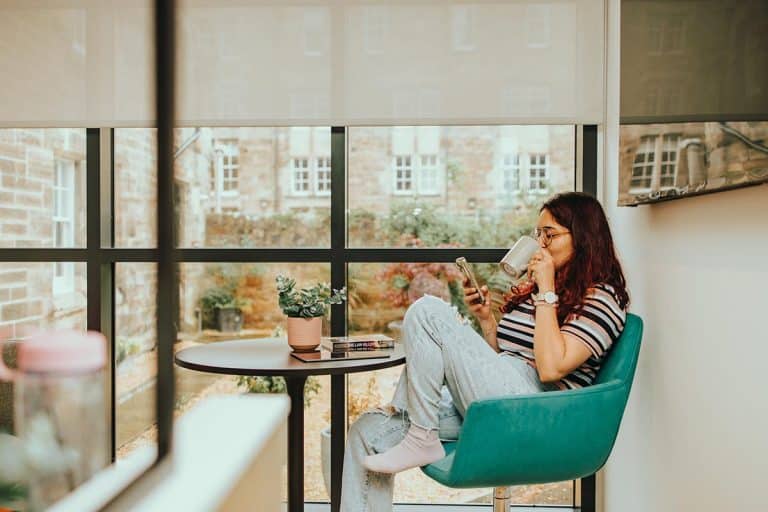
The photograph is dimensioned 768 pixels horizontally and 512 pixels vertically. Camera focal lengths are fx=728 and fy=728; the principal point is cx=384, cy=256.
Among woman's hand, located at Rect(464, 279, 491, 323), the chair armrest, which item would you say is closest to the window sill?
the chair armrest

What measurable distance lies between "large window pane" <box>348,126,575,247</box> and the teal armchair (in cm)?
97

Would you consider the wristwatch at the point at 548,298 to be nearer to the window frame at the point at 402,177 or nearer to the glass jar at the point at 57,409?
the window frame at the point at 402,177

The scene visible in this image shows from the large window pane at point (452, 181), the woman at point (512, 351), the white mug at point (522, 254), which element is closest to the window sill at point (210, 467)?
the woman at point (512, 351)

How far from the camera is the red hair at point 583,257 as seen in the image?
6.86 ft

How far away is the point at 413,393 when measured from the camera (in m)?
2.00

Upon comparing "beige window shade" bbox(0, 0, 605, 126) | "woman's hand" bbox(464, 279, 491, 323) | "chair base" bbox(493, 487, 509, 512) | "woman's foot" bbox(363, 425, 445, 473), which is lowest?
"chair base" bbox(493, 487, 509, 512)

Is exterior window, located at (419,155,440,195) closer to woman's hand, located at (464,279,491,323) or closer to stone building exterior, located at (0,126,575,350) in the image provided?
stone building exterior, located at (0,126,575,350)

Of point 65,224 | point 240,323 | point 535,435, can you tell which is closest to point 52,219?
point 65,224

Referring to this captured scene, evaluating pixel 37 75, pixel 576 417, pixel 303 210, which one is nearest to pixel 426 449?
pixel 576 417

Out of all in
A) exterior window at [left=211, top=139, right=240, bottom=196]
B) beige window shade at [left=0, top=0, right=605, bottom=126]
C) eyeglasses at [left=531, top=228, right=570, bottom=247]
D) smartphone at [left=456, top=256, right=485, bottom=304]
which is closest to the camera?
eyeglasses at [left=531, top=228, right=570, bottom=247]

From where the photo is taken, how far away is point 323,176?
2.81m

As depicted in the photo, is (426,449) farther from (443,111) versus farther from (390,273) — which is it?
(443,111)

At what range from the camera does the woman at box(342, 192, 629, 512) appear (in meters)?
1.99

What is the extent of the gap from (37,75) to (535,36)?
1.81m
